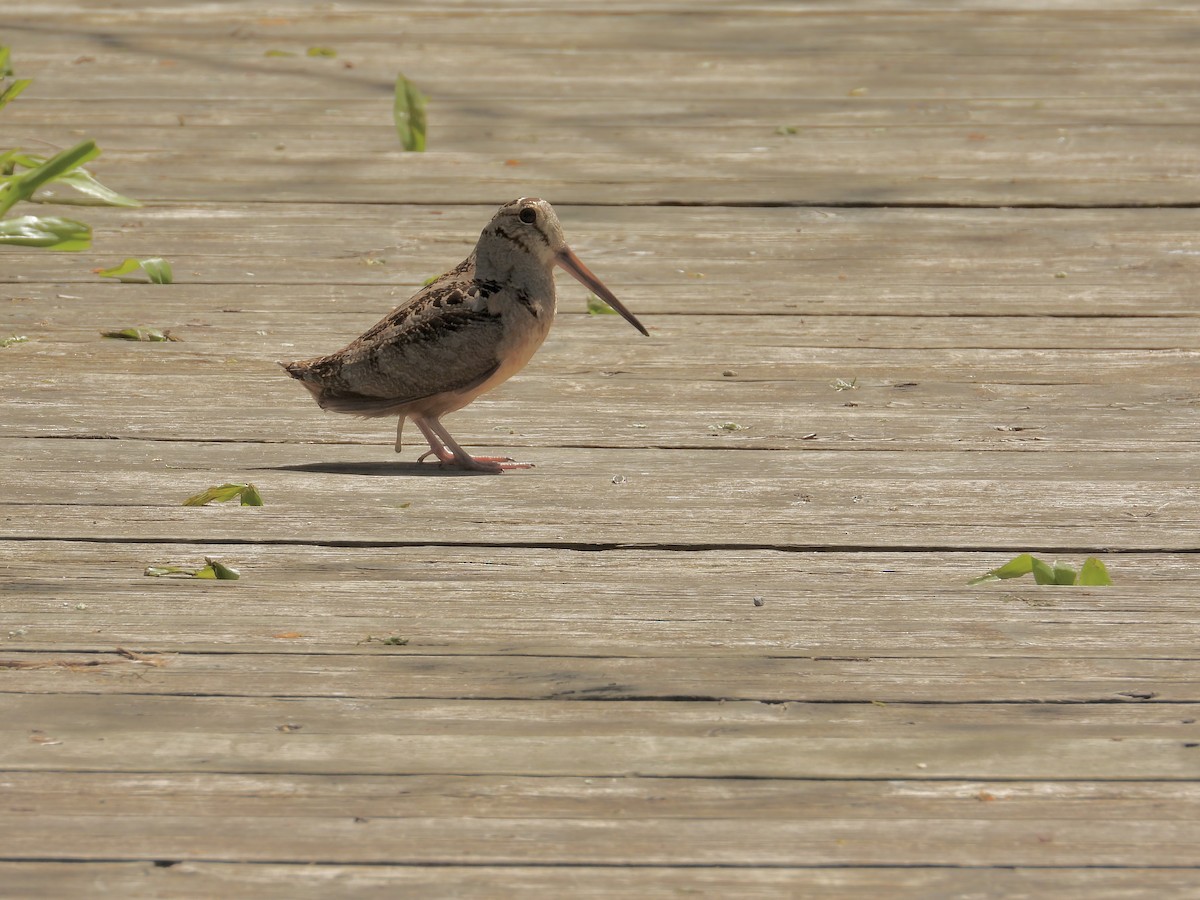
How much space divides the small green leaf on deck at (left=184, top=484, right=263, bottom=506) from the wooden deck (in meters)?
0.07

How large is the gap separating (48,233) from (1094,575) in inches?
164

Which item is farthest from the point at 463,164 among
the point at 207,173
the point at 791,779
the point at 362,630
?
the point at 791,779

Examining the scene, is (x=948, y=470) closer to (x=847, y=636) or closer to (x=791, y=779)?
(x=847, y=636)

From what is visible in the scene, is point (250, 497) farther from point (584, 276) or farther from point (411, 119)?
point (411, 119)

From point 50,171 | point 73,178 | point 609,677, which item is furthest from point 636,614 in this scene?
point 73,178

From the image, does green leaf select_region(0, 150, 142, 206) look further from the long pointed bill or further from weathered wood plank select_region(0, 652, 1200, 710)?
weathered wood plank select_region(0, 652, 1200, 710)

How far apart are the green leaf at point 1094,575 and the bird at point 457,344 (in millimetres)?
1576

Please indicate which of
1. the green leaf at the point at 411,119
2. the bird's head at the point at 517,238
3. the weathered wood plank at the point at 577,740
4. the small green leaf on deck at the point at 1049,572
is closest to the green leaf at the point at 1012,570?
the small green leaf on deck at the point at 1049,572

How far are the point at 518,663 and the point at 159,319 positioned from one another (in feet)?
10.1

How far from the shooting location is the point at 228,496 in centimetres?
440

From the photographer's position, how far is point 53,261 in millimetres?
6770

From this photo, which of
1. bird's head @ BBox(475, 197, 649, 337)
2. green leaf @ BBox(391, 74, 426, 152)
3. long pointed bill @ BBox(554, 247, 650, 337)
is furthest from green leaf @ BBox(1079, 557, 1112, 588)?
green leaf @ BBox(391, 74, 426, 152)

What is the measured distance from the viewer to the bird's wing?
482 cm

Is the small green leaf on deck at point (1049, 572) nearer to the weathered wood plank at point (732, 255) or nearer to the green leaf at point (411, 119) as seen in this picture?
the weathered wood plank at point (732, 255)
